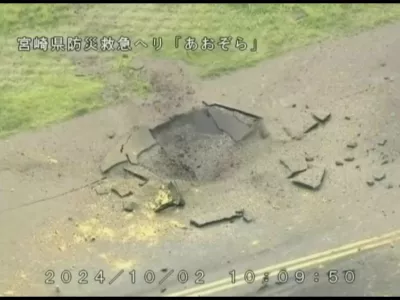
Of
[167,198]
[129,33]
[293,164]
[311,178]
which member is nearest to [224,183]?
[167,198]

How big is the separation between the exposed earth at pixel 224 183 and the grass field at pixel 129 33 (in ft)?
0.91

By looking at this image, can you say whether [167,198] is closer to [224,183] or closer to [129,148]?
[224,183]

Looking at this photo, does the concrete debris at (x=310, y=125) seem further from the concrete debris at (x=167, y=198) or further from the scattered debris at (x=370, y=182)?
the concrete debris at (x=167, y=198)

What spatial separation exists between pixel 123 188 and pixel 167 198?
595 mm

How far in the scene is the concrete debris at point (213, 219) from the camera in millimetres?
9269

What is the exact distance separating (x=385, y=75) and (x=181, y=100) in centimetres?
288

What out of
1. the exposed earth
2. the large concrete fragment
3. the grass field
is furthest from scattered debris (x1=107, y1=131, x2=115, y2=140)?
the grass field

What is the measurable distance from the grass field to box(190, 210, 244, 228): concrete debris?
7.94 ft

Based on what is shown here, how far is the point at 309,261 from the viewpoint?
8789mm

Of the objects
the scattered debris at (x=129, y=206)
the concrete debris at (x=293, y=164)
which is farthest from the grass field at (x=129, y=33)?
the concrete debris at (x=293, y=164)

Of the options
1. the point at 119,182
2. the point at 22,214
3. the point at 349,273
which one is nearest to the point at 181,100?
the point at 119,182

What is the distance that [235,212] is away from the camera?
9375mm

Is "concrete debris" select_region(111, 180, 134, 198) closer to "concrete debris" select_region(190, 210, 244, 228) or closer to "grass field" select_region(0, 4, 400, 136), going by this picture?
"concrete debris" select_region(190, 210, 244, 228)

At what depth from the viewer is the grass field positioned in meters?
10.9
